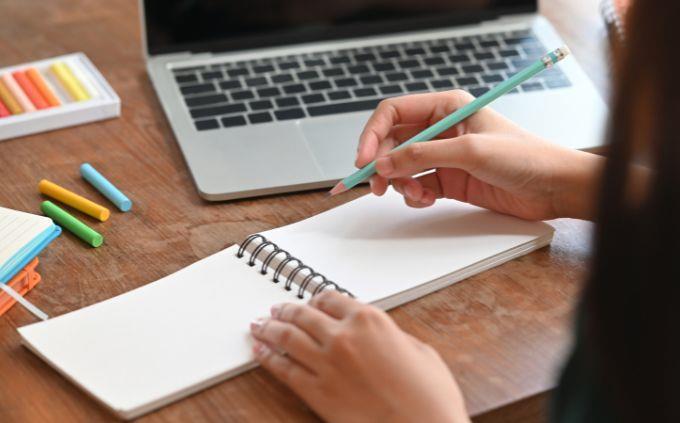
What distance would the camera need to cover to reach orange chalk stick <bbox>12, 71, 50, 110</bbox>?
47.1 inches

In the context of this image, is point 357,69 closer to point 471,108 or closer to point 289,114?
point 289,114

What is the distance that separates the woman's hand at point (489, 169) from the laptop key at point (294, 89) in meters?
0.21

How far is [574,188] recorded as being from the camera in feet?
3.25

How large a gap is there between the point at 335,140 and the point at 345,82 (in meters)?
0.13

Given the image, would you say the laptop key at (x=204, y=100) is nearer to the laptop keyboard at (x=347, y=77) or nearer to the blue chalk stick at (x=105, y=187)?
the laptop keyboard at (x=347, y=77)

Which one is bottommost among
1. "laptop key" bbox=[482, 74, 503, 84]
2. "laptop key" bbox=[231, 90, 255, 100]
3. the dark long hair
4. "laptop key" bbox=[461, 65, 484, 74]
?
"laptop key" bbox=[231, 90, 255, 100]

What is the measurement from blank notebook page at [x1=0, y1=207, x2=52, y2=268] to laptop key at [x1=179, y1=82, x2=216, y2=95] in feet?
1.06

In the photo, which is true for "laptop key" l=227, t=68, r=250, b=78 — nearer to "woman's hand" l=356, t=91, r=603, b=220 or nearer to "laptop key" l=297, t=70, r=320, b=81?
"laptop key" l=297, t=70, r=320, b=81

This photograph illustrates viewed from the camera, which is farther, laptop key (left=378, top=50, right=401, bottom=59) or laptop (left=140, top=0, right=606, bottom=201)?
laptop key (left=378, top=50, right=401, bottom=59)

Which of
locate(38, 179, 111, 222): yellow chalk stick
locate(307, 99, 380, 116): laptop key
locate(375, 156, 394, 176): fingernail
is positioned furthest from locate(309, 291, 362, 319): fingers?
locate(307, 99, 380, 116): laptop key

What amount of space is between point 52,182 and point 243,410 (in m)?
0.41

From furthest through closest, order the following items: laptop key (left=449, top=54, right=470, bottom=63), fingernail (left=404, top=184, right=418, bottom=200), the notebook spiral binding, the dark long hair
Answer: laptop key (left=449, top=54, right=470, bottom=63) → fingernail (left=404, top=184, right=418, bottom=200) → the notebook spiral binding → the dark long hair

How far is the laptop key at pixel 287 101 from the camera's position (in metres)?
1.22

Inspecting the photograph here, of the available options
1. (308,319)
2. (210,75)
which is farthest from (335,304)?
(210,75)
